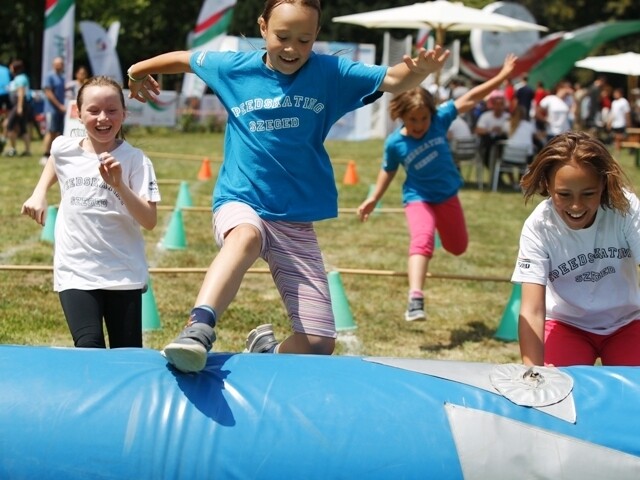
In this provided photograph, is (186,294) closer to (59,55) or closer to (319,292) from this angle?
(319,292)

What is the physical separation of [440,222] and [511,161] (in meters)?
10.5

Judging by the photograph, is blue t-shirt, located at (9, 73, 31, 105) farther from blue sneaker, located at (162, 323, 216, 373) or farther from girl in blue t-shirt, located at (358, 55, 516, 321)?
blue sneaker, located at (162, 323, 216, 373)

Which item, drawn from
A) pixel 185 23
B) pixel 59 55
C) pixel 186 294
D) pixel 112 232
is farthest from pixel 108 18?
pixel 112 232

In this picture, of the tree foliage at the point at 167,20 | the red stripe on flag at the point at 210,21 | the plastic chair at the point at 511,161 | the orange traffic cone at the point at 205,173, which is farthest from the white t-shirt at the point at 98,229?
the tree foliage at the point at 167,20

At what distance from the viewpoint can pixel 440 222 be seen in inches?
308

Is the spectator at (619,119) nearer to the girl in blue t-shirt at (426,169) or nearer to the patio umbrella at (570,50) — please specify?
the patio umbrella at (570,50)

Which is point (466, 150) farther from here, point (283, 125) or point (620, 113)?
point (283, 125)

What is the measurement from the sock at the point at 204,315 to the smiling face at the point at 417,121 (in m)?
4.07

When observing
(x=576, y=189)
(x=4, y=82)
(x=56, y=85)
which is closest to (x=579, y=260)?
(x=576, y=189)

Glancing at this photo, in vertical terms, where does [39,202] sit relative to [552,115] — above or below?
below

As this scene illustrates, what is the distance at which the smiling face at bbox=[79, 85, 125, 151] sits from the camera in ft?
15.3

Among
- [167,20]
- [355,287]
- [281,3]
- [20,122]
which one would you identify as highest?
[167,20]

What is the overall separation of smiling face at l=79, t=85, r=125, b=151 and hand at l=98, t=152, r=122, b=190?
1.68 ft

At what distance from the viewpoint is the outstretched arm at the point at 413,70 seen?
14.1 ft
